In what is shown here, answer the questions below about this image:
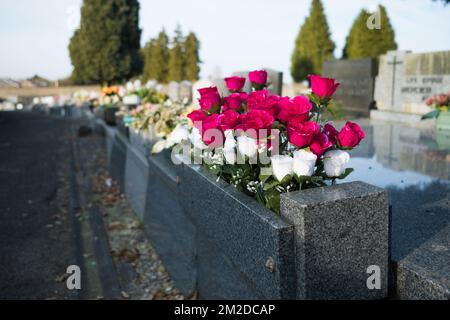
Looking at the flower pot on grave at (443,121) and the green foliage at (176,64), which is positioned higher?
the green foliage at (176,64)

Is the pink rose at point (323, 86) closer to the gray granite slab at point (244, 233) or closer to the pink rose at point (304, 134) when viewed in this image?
the pink rose at point (304, 134)

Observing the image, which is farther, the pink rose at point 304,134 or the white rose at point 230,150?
the white rose at point 230,150

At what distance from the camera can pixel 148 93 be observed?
991cm

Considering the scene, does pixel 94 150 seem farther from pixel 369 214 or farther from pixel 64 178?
pixel 369 214

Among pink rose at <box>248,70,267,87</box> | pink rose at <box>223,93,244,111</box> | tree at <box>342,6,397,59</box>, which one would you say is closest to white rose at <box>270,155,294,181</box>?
pink rose at <box>223,93,244,111</box>

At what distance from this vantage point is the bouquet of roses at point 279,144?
214cm

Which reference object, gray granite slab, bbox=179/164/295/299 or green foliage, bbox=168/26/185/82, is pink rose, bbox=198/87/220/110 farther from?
green foliage, bbox=168/26/185/82

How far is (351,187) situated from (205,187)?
43.9 inches

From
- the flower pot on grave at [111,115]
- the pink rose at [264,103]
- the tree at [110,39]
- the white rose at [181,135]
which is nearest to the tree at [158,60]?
the tree at [110,39]

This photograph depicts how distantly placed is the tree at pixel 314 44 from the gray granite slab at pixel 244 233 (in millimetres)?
26289

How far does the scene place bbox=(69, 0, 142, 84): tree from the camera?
31797 millimetres

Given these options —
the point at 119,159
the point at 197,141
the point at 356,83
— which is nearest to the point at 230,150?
the point at 197,141

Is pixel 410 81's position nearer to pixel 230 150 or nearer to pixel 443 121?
pixel 443 121
